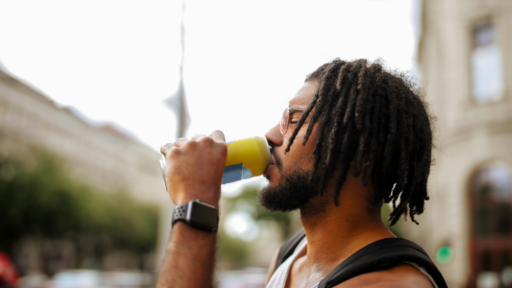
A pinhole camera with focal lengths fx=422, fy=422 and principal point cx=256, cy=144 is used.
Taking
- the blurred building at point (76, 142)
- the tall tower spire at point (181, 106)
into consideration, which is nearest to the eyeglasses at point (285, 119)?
the tall tower spire at point (181, 106)

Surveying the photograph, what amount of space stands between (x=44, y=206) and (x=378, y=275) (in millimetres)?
25810

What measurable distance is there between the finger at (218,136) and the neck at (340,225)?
0.51 m

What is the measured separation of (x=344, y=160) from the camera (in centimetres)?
186

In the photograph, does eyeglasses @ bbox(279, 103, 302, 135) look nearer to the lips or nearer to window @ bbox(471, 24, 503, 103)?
the lips

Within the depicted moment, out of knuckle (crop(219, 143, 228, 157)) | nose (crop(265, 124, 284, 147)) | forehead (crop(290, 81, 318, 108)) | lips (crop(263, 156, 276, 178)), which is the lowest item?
lips (crop(263, 156, 276, 178))

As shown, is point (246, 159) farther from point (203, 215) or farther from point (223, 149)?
point (203, 215)

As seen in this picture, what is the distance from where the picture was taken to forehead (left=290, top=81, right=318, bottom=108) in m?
2.06

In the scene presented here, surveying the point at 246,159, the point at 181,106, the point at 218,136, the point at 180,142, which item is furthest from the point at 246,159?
the point at 181,106

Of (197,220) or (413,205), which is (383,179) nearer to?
(413,205)

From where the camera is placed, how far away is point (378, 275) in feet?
4.70

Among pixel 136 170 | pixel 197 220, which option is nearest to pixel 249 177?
pixel 197 220

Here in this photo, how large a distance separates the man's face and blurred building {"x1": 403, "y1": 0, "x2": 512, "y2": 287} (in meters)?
15.4

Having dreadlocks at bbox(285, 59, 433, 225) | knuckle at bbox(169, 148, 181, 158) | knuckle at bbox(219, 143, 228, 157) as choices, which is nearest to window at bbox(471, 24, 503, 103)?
dreadlocks at bbox(285, 59, 433, 225)

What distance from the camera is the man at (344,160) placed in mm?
1847
